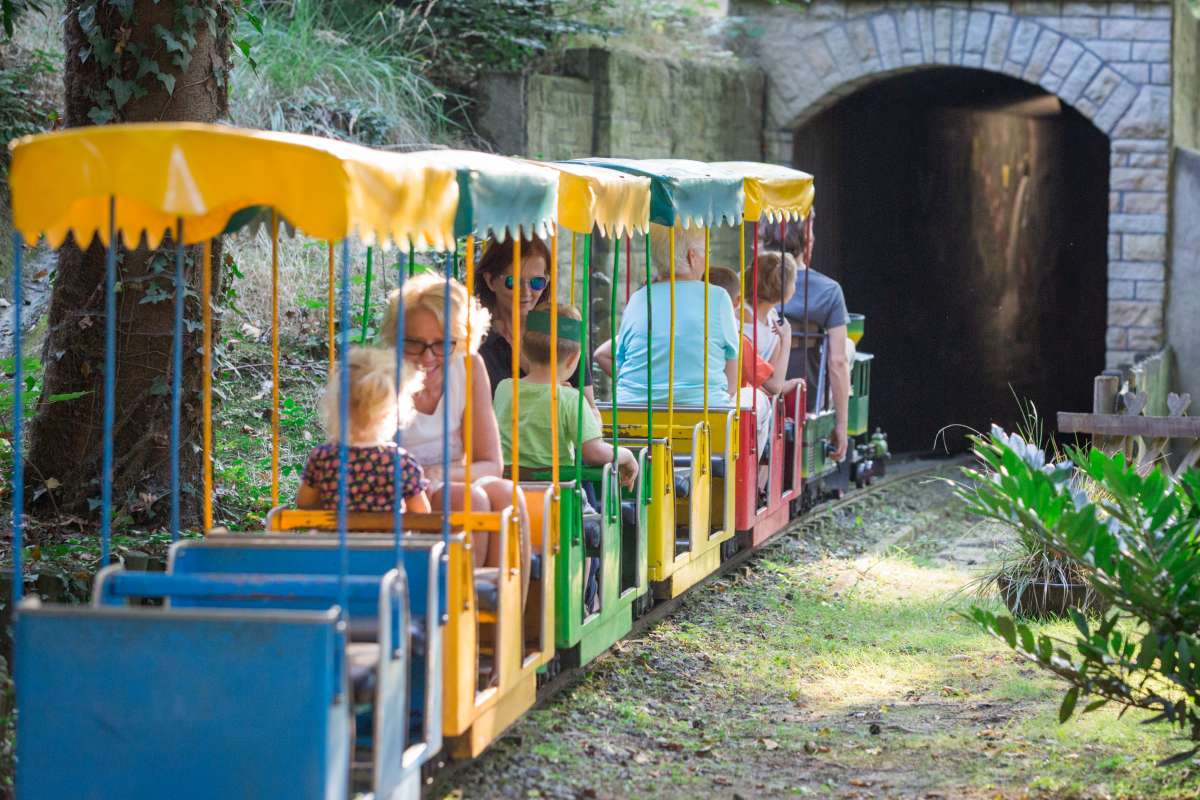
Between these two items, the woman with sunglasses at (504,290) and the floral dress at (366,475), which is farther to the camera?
the woman with sunglasses at (504,290)

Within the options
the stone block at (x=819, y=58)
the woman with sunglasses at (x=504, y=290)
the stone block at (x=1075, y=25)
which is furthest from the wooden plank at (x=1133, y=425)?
the stone block at (x=819, y=58)

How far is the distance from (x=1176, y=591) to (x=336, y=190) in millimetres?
3016

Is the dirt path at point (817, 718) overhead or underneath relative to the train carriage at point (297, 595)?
underneath

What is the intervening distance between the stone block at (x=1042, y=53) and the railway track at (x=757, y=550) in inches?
156

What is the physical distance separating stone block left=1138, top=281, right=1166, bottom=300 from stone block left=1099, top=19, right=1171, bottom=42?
7.64 ft

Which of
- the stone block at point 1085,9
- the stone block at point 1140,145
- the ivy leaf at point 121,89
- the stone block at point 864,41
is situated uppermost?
the stone block at point 1085,9

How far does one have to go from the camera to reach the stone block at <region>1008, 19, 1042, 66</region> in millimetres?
15688

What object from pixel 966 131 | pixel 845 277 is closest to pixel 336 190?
pixel 845 277

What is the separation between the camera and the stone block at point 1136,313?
1603 centimetres

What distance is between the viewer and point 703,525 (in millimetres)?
8789

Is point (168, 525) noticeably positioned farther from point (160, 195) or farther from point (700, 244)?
point (160, 195)

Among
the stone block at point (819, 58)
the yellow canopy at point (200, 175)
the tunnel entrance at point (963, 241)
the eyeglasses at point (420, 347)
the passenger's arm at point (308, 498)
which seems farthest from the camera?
the tunnel entrance at point (963, 241)

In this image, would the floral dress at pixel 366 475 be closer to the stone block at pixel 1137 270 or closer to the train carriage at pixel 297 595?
the train carriage at pixel 297 595

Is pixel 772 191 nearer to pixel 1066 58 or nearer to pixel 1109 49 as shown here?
pixel 1066 58
